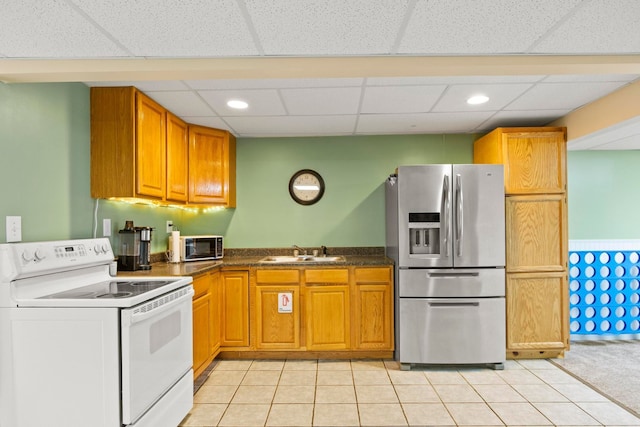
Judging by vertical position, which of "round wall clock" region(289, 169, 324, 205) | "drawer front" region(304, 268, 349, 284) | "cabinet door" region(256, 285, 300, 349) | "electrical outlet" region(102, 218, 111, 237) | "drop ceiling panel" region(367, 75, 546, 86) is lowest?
"cabinet door" region(256, 285, 300, 349)

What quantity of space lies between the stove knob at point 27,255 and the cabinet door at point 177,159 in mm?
1284

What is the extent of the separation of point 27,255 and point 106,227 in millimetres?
886

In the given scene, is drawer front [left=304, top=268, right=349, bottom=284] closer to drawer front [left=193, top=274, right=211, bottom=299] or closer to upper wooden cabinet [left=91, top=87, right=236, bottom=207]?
drawer front [left=193, top=274, right=211, bottom=299]

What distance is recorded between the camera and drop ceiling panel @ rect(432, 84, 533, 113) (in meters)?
2.78

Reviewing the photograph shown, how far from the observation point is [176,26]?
69.7 inches

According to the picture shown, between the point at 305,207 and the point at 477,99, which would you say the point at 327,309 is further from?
the point at 477,99

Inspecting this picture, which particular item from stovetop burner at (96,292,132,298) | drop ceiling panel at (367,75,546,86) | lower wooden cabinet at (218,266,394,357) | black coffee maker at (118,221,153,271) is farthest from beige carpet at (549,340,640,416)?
black coffee maker at (118,221,153,271)

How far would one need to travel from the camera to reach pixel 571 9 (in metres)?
1.65

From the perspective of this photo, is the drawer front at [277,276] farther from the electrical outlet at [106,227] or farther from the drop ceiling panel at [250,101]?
the drop ceiling panel at [250,101]

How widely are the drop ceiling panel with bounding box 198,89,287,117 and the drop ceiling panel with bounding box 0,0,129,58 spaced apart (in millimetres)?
882

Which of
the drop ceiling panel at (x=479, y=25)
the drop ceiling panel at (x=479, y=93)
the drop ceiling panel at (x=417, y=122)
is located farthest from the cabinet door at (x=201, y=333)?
the drop ceiling panel at (x=479, y=93)

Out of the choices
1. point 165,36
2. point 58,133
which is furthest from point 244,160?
point 165,36

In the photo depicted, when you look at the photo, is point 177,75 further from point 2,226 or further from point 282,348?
point 282,348

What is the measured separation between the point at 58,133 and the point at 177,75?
36.1 inches
